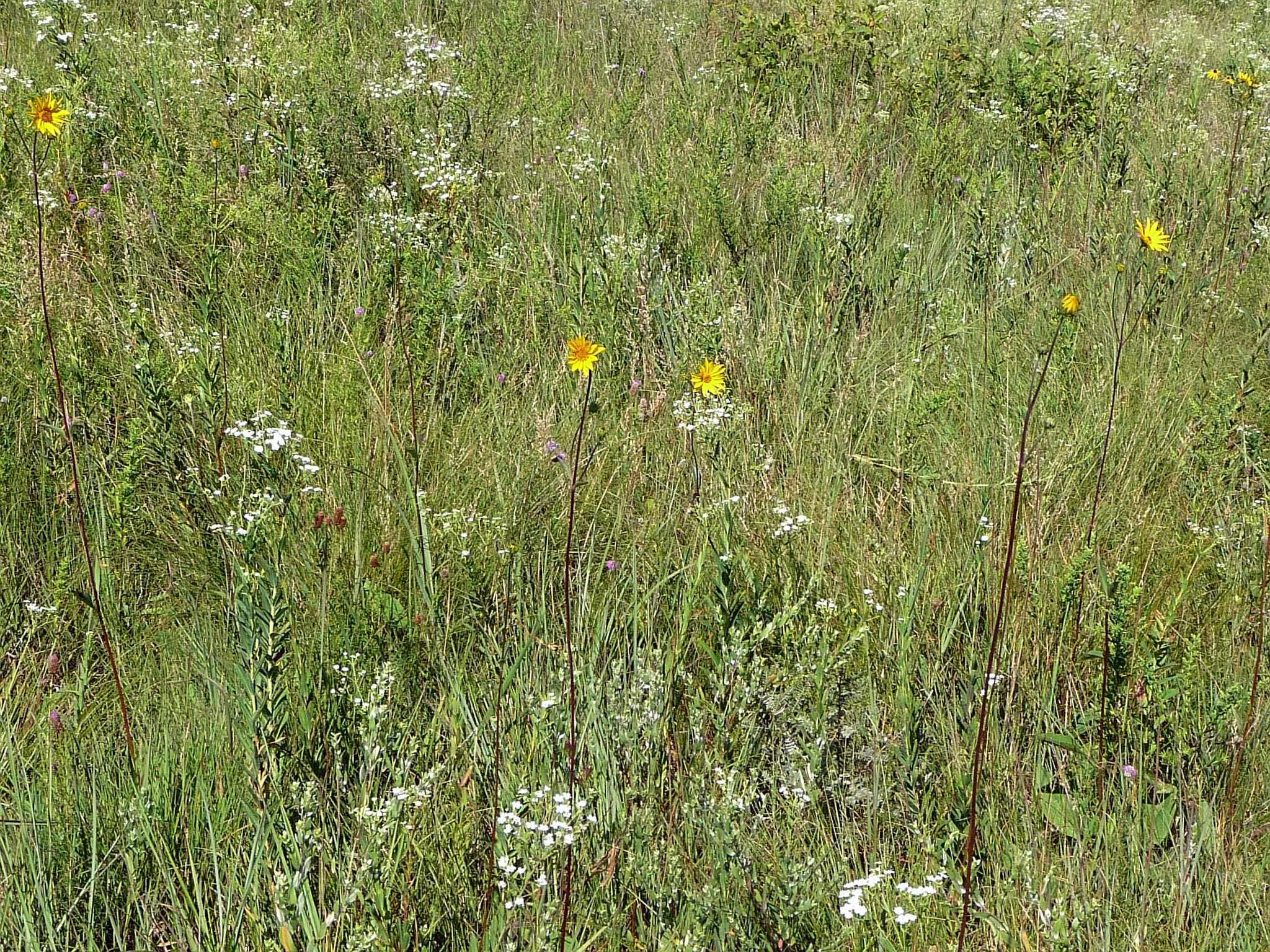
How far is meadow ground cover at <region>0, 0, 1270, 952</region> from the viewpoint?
1.58m

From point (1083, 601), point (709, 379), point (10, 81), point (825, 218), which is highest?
point (10, 81)

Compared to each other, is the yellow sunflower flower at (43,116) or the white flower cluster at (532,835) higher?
the yellow sunflower flower at (43,116)

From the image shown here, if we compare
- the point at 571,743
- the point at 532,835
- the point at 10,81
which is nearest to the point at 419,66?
the point at 10,81

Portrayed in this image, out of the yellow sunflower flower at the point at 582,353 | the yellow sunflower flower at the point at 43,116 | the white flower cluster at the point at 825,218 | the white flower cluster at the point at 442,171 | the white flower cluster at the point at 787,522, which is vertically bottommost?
the white flower cluster at the point at 787,522

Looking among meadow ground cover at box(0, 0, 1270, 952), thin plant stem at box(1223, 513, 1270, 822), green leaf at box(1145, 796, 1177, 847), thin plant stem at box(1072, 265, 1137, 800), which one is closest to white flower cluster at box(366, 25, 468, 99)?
meadow ground cover at box(0, 0, 1270, 952)

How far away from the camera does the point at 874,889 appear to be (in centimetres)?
160

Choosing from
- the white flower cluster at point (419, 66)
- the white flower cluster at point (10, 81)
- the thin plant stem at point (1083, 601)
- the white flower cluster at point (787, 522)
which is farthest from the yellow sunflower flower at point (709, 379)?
the white flower cluster at point (10, 81)

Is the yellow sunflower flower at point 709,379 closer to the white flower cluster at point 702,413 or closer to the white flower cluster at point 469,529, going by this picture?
the white flower cluster at point 702,413

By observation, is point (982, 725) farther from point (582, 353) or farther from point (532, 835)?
point (582, 353)

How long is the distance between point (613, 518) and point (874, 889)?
42.5 inches

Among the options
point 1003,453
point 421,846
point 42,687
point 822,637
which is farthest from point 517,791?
point 1003,453

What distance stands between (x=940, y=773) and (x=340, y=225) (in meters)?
2.53

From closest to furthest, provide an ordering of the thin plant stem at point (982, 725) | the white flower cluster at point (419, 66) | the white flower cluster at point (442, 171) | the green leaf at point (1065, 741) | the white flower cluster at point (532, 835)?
the thin plant stem at point (982, 725) → the white flower cluster at point (532, 835) → the green leaf at point (1065, 741) → the white flower cluster at point (442, 171) → the white flower cluster at point (419, 66)

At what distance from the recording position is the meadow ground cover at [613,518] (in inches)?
62.2
